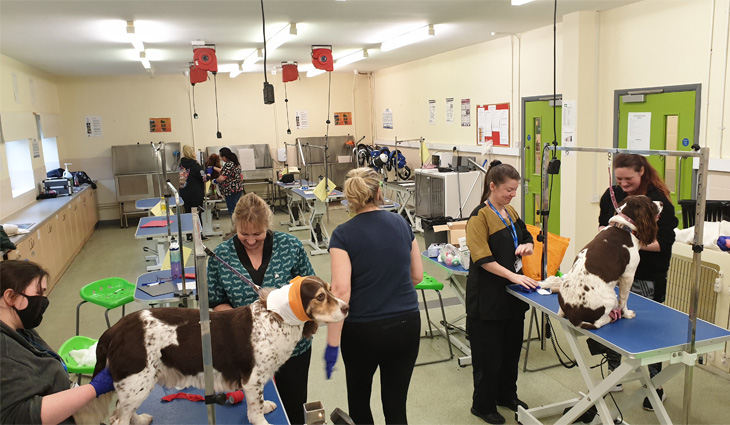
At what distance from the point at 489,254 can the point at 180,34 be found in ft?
15.1

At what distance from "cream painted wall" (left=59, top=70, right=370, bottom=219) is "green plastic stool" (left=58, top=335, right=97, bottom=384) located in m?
8.36

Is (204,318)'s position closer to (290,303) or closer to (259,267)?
(290,303)

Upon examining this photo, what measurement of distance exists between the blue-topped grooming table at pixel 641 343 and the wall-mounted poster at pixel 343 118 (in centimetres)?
944

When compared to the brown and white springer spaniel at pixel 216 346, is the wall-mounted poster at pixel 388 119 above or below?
above

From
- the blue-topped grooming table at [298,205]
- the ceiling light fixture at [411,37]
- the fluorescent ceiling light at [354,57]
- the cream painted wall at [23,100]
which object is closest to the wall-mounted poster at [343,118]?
the fluorescent ceiling light at [354,57]

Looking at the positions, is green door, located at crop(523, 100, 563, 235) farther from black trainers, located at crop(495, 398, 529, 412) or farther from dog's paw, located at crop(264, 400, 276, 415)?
dog's paw, located at crop(264, 400, 276, 415)

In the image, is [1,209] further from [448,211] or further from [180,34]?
[448,211]

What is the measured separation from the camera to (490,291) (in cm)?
309

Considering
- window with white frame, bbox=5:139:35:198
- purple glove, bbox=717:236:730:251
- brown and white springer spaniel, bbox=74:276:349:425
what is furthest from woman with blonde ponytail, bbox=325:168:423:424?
window with white frame, bbox=5:139:35:198

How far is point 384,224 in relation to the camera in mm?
2359

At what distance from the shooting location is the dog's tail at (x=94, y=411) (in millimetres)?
1775

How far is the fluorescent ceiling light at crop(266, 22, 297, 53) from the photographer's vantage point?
5555 millimetres

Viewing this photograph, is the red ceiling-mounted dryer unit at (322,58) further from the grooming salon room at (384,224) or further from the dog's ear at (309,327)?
the dog's ear at (309,327)

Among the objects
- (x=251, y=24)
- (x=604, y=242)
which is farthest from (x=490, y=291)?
(x=251, y=24)
